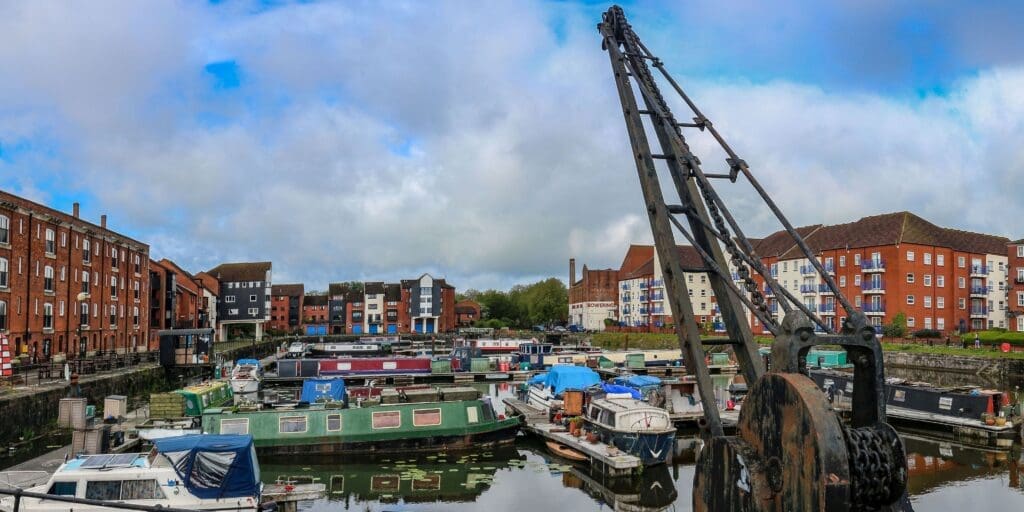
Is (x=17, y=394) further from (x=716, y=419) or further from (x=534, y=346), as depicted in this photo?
(x=534, y=346)

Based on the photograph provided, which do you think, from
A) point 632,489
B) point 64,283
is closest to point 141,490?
point 632,489

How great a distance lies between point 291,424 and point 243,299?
83.2 m

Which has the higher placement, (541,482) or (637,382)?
(637,382)

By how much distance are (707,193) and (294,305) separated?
127m

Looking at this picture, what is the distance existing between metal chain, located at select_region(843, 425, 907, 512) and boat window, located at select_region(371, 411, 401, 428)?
23.1 m

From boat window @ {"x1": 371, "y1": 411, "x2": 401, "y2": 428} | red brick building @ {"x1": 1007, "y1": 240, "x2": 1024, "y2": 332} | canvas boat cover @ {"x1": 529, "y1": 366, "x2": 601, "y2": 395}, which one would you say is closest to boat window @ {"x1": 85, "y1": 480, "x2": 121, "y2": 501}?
boat window @ {"x1": 371, "y1": 411, "x2": 401, "y2": 428}

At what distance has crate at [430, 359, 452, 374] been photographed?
2159 inches

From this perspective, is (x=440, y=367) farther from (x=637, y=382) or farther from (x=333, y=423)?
(x=333, y=423)

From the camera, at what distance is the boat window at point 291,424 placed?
26.3 metres

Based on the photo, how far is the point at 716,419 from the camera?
7.86 meters

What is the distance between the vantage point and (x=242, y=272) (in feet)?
345

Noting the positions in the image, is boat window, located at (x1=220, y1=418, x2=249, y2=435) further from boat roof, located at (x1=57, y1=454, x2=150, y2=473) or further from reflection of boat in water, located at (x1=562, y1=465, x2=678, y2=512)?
reflection of boat in water, located at (x1=562, y1=465, x2=678, y2=512)

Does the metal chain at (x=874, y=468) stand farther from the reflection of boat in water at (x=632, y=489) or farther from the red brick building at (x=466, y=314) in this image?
the red brick building at (x=466, y=314)

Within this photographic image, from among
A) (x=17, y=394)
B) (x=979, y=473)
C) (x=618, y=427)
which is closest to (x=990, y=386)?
(x=979, y=473)
